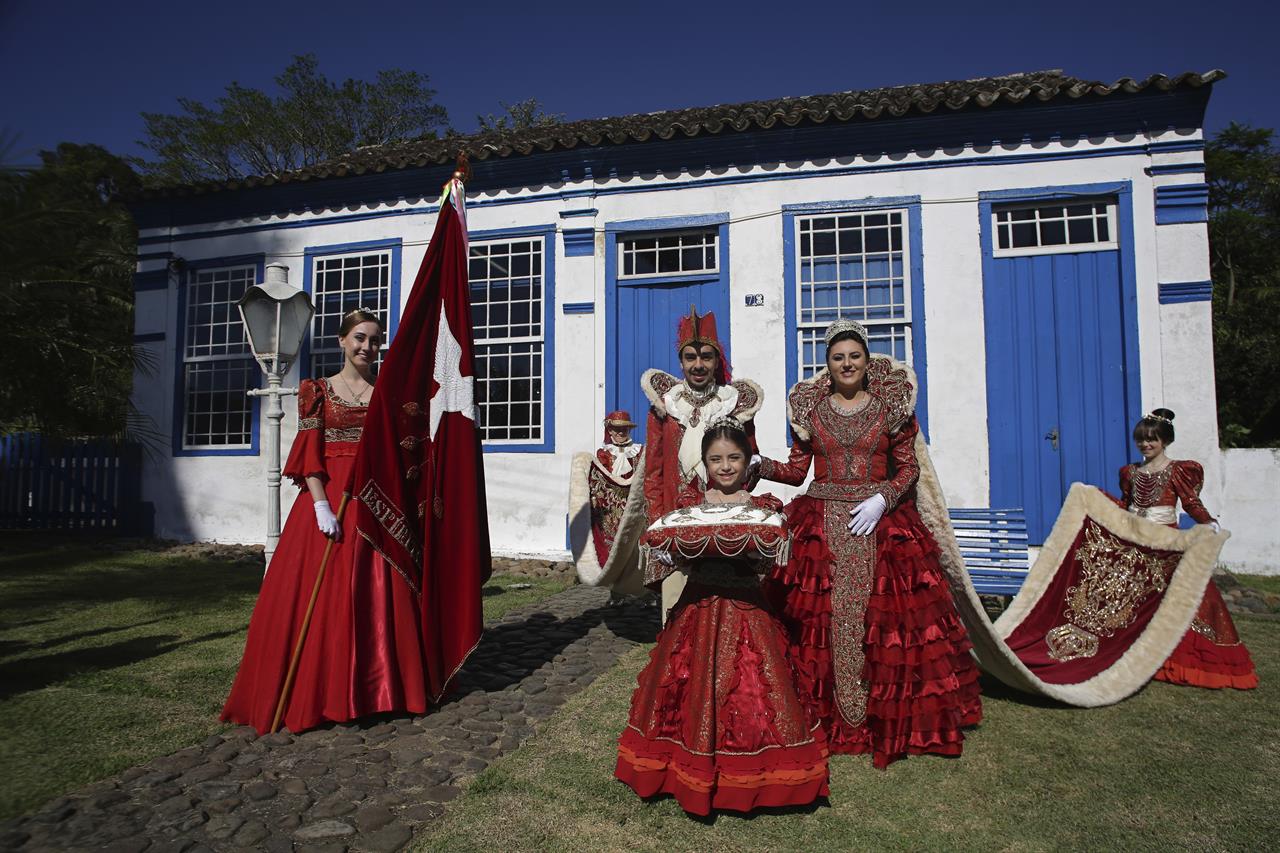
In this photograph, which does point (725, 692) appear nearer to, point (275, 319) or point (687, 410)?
point (687, 410)

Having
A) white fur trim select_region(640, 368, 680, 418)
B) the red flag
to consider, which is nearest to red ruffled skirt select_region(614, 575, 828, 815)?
the red flag

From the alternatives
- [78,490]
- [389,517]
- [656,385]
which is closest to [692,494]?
[656,385]

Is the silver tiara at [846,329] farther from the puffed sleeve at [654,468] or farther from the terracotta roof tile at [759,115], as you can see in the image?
the terracotta roof tile at [759,115]

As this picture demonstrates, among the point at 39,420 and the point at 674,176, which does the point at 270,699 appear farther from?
the point at 674,176

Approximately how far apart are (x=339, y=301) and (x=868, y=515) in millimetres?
8416

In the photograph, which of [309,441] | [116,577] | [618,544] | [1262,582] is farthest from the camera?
[116,577]

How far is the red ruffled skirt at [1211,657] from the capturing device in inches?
165

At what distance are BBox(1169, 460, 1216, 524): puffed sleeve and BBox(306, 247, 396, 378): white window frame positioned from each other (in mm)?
8456

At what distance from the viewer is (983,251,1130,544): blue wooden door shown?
292 inches

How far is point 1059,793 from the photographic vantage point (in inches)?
111

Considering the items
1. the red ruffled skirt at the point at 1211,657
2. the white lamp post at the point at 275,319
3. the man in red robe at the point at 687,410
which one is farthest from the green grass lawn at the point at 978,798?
the white lamp post at the point at 275,319

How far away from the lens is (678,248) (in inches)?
343

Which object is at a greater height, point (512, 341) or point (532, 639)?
point (512, 341)

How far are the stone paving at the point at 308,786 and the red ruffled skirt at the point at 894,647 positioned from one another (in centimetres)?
141
